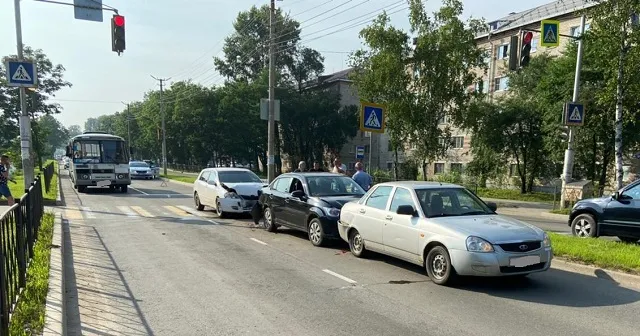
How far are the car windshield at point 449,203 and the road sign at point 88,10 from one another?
434 inches

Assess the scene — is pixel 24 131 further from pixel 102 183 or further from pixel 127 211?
pixel 102 183

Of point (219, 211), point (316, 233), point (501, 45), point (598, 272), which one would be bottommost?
point (219, 211)

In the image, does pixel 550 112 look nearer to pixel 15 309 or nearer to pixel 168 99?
pixel 15 309

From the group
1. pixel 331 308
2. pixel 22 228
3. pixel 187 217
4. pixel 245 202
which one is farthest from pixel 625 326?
pixel 187 217

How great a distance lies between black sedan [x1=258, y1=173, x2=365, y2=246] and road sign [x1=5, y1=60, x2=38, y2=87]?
24.2ft

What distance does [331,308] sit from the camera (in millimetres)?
5820

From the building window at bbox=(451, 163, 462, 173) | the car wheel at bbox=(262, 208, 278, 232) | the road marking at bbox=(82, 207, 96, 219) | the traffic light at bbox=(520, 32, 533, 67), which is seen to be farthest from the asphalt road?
the building window at bbox=(451, 163, 462, 173)

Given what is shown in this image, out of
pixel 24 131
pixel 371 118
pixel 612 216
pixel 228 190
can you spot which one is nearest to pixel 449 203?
pixel 612 216

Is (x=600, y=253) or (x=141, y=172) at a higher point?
(x=600, y=253)

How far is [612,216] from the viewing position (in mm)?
10414

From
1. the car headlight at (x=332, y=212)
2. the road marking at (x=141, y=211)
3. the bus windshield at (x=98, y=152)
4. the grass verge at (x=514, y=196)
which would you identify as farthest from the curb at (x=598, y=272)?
the bus windshield at (x=98, y=152)

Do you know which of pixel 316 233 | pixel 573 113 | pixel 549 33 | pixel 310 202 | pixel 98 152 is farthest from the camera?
pixel 98 152

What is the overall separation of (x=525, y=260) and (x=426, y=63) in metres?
20.4

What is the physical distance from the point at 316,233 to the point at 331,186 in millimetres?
1400
